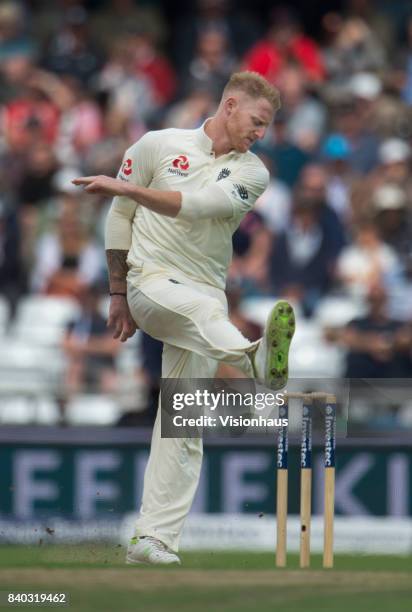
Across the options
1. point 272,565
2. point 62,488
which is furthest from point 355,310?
point 272,565

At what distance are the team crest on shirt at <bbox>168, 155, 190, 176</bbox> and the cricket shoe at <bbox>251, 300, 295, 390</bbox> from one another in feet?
2.90

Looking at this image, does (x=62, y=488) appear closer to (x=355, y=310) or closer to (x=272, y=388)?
(x=272, y=388)

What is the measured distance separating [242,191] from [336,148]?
7080mm

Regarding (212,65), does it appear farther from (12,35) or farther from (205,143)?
(205,143)

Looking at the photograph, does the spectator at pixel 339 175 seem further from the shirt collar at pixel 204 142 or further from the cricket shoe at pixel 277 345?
the cricket shoe at pixel 277 345

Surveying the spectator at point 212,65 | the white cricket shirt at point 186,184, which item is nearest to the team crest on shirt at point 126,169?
the white cricket shirt at point 186,184

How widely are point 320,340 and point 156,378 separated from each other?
1.61 meters

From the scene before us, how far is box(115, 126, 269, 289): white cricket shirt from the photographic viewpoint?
7.90 metres

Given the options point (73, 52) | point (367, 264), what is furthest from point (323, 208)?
point (73, 52)

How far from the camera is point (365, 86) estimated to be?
1545cm

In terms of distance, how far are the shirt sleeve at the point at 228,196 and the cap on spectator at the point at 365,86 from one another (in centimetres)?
748

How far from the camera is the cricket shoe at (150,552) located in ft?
25.4

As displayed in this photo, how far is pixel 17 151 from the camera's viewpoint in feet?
51.6

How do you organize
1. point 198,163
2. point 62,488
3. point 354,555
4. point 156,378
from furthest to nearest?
point 156,378
point 62,488
point 354,555
point 198,163
